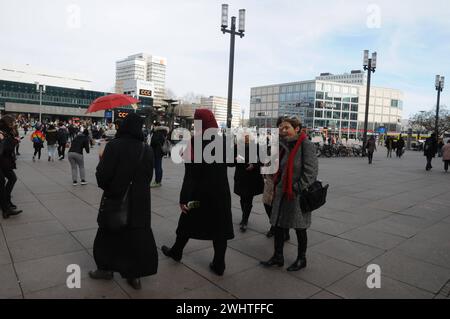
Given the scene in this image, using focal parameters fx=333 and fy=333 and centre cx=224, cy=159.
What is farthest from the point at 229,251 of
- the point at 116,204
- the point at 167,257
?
the point at 116,204

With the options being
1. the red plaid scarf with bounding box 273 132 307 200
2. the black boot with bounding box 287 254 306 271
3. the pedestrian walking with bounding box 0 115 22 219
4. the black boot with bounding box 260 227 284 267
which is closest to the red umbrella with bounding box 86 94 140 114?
the pedestrian walking with bounding box 0 115 22 219

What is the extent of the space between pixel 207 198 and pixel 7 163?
4148mm

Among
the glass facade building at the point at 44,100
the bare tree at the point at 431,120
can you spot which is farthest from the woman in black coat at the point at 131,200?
the glass facade building at the point at 44,100

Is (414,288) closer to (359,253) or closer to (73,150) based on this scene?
(359,253)

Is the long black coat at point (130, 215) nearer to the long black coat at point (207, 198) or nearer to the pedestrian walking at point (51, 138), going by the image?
the long black coat at point (207, 198)

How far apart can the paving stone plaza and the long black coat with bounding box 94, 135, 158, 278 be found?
267mm

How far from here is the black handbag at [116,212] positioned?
10.2ft

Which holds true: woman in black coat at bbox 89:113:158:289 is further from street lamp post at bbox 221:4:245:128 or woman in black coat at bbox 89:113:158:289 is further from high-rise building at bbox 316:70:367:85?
high-rise building at bbox 316:70:367:85

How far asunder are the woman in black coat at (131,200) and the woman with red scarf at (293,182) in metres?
1.44

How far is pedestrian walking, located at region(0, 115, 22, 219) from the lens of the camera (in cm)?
551

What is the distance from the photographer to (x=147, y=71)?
113000 mm

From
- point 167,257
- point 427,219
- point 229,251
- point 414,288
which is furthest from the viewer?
point 427,219
